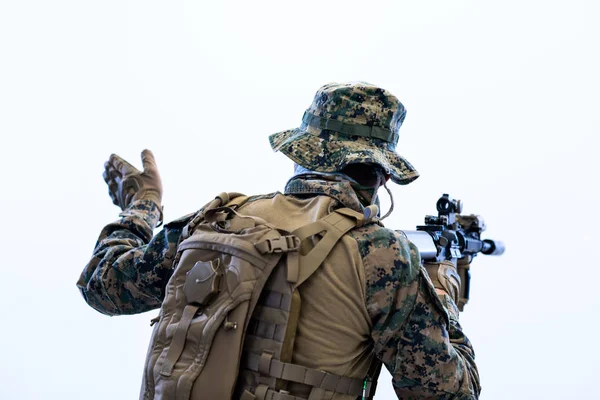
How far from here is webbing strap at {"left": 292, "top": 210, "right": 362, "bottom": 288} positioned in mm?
1404

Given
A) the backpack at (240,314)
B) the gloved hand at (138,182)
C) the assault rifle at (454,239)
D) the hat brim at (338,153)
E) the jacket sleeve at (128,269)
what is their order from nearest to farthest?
the backpack at (240,314) < the hat brim at (338,153) < the jacket sleeve at (128,269) < the gloved hand at (138,182) < the assault rifle at (454,239)

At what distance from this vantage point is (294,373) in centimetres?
141

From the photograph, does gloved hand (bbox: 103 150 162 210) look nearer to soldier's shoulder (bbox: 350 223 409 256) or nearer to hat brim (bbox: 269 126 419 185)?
hat brim (bbox: 269 126 419 185)

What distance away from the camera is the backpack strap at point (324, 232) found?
1403mm

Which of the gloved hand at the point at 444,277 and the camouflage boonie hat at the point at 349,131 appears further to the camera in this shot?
the gloved hand at the point at 444,277

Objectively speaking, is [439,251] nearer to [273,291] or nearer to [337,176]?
[337,176]

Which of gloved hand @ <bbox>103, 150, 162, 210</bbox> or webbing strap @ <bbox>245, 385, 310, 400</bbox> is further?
gloved hand @ <bbox>103, 150, 162, 210</bbox>

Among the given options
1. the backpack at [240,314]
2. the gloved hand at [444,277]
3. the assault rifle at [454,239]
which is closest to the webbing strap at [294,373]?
the backpack at [240,314]

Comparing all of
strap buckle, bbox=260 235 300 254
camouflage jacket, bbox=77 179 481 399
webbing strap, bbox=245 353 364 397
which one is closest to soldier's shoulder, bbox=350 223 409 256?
camouflage jacket, bbox=77 179 481 399

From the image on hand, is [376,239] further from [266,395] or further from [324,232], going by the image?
[266,395]

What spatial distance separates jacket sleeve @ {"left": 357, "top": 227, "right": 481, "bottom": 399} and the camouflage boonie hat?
0.18 metres

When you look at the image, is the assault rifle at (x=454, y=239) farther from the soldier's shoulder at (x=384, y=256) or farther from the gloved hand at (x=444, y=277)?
the soldier's shoulder at (x=384, y=256)

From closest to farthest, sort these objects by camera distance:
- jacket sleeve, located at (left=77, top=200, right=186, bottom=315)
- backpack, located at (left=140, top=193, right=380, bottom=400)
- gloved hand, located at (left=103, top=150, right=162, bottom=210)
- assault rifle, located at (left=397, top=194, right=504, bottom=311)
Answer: backpack, located at (left=140, top=193, right=380, bottom=400) → jacket sleeve, located at (left=77, top=200, right=186, bottom=315) → gloved hand, located at (left=103, top=150, right=162, bottom=210) → assault rifle, located at (left=397, top=194, right=504, bottom=311)

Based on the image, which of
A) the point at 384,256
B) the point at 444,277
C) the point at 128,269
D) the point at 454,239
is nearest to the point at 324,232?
the point at 384,256
